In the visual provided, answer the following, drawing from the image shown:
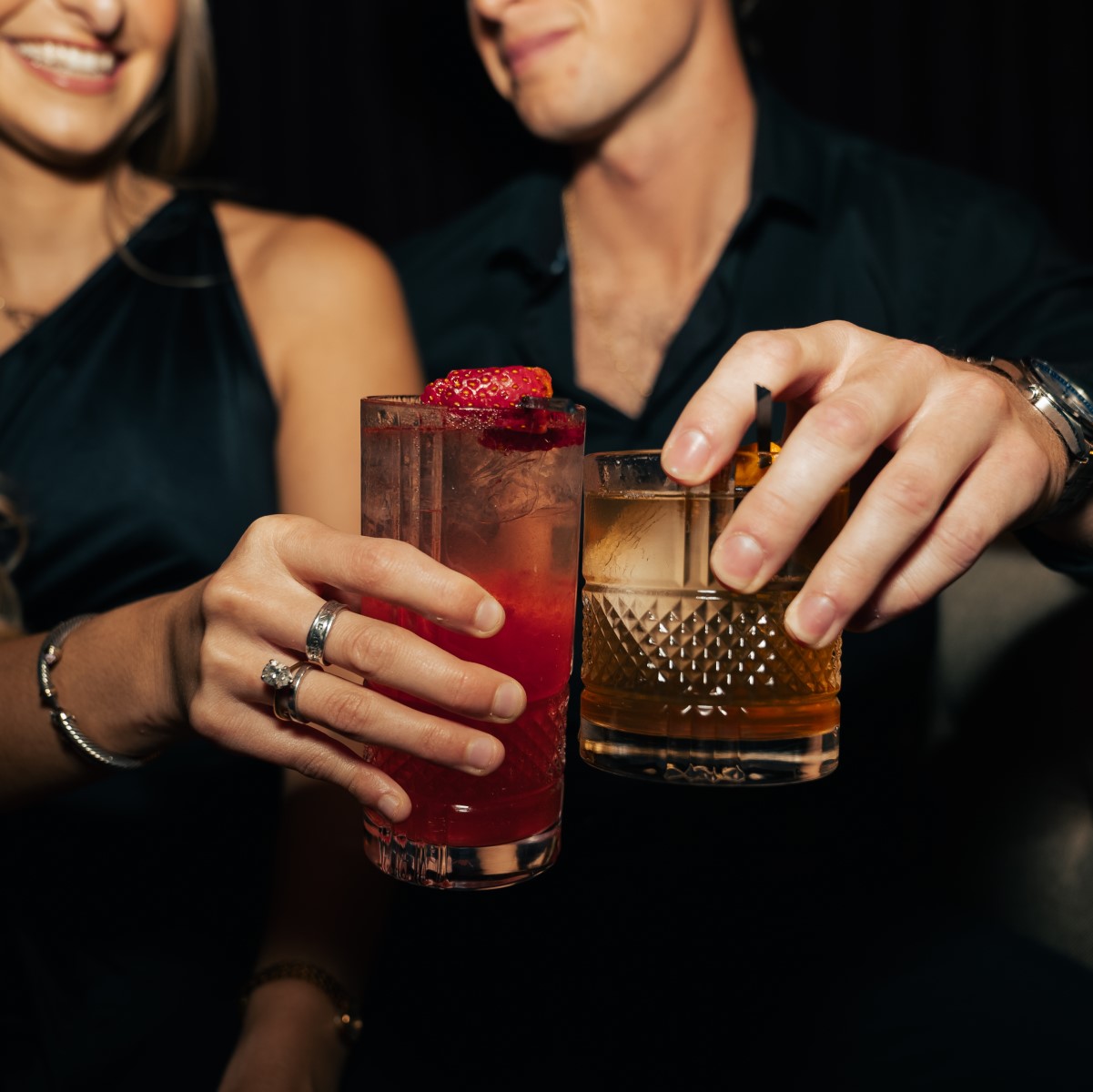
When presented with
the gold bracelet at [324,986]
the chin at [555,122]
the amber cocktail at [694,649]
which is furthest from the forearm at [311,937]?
the chin at [555,122]

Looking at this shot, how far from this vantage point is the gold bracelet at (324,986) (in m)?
1.64

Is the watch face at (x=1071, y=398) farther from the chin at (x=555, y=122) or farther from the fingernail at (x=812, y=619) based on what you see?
the chin at (x=555, y=122)

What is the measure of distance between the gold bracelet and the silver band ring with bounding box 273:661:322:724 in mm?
649

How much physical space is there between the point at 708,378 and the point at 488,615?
44 centimetres

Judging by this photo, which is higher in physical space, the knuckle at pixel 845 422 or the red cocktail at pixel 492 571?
the knuckle at pixel 845 422

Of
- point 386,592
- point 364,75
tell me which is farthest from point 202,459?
point 364,75

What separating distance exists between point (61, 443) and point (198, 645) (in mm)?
1149

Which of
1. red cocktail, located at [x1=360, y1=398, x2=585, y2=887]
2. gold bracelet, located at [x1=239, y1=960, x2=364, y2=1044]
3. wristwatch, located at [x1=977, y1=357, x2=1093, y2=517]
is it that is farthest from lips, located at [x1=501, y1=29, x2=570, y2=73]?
gold bracelet, located at [x1=239, y1=960, x2=364, y2=1044]

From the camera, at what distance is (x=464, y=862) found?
118 cm

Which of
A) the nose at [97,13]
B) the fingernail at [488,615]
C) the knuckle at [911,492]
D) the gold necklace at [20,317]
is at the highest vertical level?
the nose at [97,13]

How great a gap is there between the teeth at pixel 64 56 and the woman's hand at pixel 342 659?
1.44 meters

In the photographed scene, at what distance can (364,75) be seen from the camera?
332cm

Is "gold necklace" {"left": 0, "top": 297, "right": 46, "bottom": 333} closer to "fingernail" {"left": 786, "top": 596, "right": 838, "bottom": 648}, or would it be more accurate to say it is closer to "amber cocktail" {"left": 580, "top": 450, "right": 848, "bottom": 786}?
"amber cocktail" {"left": 580, "top": 450, "right": 848, "bottom": 786}

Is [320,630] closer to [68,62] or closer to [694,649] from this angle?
[694,649]
